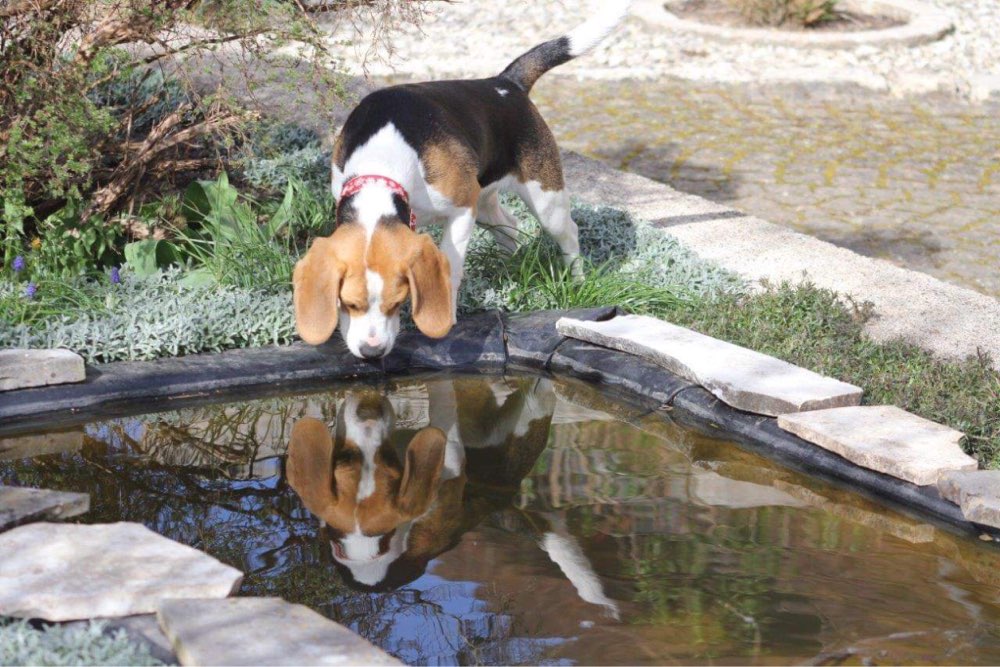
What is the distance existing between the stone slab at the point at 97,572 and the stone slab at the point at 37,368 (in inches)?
54.8

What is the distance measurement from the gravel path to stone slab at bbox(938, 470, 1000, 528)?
7.99 m

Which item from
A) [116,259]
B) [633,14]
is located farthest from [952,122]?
[116,259]

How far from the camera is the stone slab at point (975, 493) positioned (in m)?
4.18

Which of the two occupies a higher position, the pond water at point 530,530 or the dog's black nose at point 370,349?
the dog's black nose at point 370,349

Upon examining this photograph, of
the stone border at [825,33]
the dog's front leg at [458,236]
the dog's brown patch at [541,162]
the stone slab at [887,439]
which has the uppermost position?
the dog's brown patch at [541,162]

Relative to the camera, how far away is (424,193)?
18.0 feet

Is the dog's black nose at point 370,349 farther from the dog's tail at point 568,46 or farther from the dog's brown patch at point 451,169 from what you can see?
the dog's tail at point 568,46

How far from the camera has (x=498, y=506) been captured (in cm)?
444

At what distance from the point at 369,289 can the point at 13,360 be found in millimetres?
1477

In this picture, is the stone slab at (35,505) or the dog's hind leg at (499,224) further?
the dog's hind leg at (499,224)

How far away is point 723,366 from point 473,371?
1134mm

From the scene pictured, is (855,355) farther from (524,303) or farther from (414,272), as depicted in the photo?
(414,272)

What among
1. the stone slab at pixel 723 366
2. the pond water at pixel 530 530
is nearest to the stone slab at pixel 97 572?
the pond water at pixel 530 530

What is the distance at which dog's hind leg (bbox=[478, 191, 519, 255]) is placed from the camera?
6.62m
